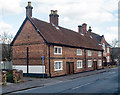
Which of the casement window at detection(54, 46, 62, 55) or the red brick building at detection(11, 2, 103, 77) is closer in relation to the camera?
the red brick building at detection(11, 2, 103, 77)

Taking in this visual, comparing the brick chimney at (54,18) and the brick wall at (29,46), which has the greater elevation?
the brick chimney at (54,18)

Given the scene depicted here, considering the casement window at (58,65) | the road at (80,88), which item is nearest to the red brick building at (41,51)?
the casement window at (58,65)

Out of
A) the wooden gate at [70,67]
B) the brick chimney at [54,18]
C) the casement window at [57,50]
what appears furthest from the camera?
the brick chimney at [54,18]

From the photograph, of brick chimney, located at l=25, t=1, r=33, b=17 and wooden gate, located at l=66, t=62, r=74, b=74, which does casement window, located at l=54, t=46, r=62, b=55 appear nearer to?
wooden gate, located at l=66, t=62, r=74, b=74

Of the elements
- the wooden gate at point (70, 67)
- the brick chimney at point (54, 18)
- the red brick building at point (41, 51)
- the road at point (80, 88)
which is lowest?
the road at point (80, 88)

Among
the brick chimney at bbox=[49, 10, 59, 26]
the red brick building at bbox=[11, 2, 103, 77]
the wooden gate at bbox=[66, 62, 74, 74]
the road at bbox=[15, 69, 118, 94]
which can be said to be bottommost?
the road at bbox=[15, 69, 118, 94]

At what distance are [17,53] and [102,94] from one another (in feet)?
62.2

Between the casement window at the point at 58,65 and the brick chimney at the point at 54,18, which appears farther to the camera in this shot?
the brick chimney at the point at 54,18

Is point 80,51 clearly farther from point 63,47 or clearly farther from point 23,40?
point 23,40

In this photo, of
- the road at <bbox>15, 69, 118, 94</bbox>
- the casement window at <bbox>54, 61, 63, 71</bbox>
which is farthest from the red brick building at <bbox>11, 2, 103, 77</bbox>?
the road at <bbox>15, 69, 118, 94</bbox>

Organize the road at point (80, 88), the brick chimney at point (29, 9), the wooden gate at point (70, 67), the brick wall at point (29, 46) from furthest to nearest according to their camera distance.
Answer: the wooden gate at point (70, 67) < the brick chimney at point (29, 9) < the brick wall at point (29, 46) < the road at point (80, 88)

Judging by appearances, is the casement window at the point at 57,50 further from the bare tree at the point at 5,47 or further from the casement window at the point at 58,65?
the bare tree at the point at 5,47

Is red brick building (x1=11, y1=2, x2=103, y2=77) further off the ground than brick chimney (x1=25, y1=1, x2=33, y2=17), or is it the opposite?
brick chimney (x1=25, y1=1, x2=33, y2=17)

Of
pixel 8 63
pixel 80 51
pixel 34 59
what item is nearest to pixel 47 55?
pixel 34 59
